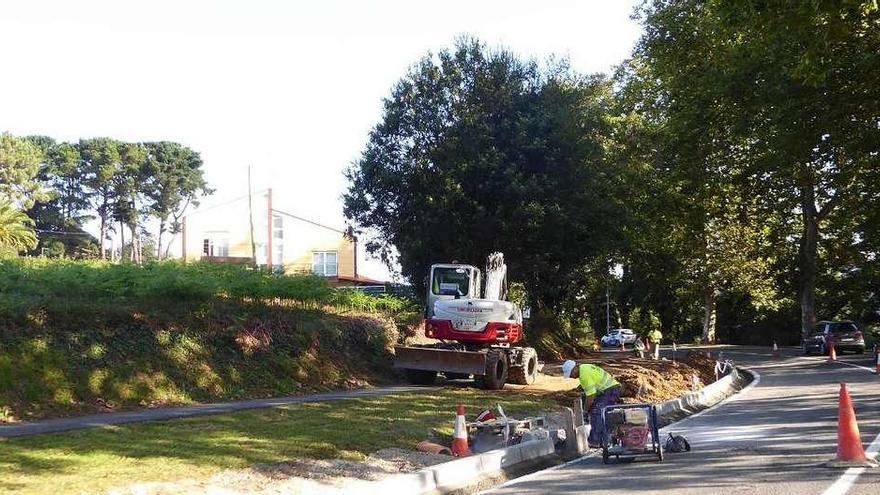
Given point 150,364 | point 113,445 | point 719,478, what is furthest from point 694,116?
point 113,445

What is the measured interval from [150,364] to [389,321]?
10504 millimetres

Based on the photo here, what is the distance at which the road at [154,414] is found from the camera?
1259 cm

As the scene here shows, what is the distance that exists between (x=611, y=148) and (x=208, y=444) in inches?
1267

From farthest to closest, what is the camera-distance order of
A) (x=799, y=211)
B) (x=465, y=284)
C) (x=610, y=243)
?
1. (x=799, y=211)
2. (x=610, y=243)
3. (x=465, y=284)

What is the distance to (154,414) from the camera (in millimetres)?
14703

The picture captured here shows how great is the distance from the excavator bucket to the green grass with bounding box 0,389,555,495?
4365 millimetres

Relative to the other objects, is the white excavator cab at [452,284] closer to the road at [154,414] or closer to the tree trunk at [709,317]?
the road at [154,414]

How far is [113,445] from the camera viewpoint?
11062 millimetres

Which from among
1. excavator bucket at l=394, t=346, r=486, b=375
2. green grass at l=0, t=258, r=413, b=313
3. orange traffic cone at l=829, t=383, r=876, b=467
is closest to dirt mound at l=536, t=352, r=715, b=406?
excavator bucket at l=394, t=346, r=486, b=375

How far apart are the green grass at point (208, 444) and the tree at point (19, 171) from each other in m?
63.9

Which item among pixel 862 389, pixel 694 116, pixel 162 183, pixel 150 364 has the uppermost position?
pixel 162 183

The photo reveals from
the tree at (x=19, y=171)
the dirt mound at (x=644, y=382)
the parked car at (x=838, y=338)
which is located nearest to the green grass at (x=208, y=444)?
the dirt mound at (x=644, y=382)

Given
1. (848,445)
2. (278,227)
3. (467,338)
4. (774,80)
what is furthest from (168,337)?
(278,227)

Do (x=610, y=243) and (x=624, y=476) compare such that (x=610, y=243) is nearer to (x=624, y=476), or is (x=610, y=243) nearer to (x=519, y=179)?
(x=519, y=179)
